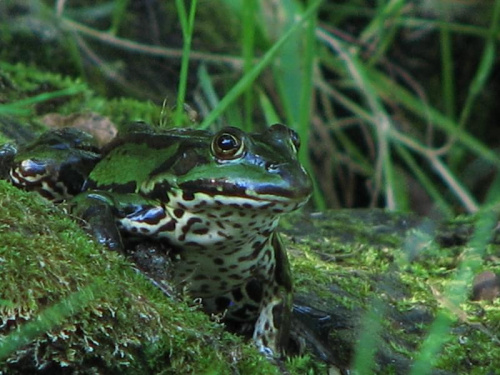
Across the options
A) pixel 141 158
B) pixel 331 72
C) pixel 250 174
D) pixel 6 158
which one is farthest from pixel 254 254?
pixel 331 72

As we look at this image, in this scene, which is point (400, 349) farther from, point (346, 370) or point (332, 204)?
point (332, 204)

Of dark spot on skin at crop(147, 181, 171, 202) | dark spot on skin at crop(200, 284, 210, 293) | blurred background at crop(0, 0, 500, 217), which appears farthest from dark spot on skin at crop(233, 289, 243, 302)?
blurred background at crop(0, 0, 500, 217)

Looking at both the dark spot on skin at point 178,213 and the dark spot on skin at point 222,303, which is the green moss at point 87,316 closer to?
→ the dark spot on skin at point 178,213

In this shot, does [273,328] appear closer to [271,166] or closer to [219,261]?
[219,261]

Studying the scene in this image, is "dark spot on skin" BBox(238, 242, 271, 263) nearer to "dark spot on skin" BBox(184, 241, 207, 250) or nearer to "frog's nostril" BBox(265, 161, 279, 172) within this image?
"dark spot on skin" BBox(184, 241, 207, 250)

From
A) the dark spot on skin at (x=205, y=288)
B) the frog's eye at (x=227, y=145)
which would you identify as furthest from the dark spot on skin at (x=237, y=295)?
the frog's eye at (x=227, y=145)

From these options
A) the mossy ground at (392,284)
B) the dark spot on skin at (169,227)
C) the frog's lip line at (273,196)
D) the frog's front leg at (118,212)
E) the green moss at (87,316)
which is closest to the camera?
the green moss at (87,316)

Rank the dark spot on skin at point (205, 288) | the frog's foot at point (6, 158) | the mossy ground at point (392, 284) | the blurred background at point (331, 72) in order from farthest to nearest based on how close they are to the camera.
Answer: the blurred background at point (331, 72), the frog's foot at point (6, 158), the mossy ground at point (392, 284), the dark spot on skin at point (205, 288)

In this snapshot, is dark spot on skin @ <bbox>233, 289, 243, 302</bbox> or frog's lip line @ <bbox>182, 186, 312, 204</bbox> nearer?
frog's lip line @ <bbox>182, 186, 312, 204</bbox>
